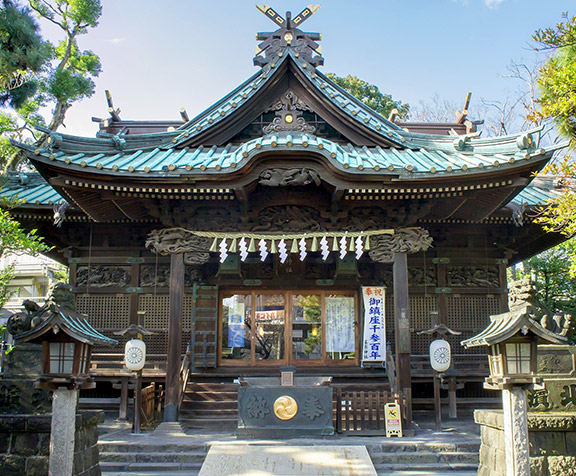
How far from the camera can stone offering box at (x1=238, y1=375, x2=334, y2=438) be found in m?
9.60

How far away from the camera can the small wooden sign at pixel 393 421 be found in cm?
968

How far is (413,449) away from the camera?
8.95 meters

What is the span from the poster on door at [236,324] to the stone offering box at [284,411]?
137 inches

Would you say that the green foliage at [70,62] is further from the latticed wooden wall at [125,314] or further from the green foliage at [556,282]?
the green foliage at [556,282]

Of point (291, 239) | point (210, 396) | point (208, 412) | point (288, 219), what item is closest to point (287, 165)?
point (288, 219)

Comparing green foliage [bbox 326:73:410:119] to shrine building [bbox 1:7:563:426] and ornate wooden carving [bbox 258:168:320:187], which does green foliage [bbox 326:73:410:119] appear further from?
ornate wooden carving [bbox 258:168:320:187]

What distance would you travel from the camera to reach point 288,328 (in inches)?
524

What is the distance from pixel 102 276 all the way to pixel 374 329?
7.11m

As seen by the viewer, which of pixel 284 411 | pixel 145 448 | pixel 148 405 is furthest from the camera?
pixel 148 405

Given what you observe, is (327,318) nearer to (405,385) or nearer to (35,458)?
(405,385)

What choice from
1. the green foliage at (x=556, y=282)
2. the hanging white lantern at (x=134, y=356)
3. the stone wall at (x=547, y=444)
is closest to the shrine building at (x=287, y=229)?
the hanging white lantern at (x=134, y=356)

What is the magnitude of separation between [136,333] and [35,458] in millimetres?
3967

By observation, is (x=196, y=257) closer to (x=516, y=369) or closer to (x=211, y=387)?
(x=211, y=387)

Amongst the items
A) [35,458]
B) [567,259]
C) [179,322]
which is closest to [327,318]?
[179,322]
